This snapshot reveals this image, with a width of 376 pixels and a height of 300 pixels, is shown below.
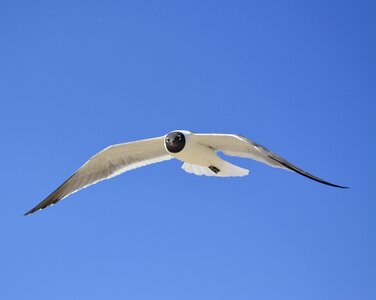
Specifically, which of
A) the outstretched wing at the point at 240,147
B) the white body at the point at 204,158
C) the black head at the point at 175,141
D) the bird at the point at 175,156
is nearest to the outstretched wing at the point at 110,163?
the bird at the point at 175,156

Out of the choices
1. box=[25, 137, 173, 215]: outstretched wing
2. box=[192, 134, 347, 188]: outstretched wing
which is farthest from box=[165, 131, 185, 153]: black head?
box=[25, 137, 173, 215]: outstretched wing

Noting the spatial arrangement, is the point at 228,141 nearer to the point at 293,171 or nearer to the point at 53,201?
the point at 293,171

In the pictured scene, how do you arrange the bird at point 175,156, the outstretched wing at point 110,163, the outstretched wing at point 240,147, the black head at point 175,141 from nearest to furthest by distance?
1. the outstretched wing at point 240,147
2. the bird at point 175,156
3. the black head at point 175,141
4. the outstretched wing at point 110,163

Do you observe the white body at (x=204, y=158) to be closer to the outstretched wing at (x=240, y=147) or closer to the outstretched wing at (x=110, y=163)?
the outstretched wing at (x=240, y=147)

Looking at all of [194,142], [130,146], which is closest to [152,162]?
[130,146]

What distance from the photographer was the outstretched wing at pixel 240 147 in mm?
6148

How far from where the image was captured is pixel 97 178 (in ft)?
24.9

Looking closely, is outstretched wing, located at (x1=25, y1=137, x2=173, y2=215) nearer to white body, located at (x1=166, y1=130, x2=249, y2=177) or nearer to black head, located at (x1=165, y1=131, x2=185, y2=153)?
black head, located at (x1=165, y1=131, x2=185, y2=153)

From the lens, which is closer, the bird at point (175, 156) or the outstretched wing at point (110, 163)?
the bird at point (175, 156)

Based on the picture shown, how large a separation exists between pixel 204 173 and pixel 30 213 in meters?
2.38

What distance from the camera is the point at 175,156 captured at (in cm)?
719

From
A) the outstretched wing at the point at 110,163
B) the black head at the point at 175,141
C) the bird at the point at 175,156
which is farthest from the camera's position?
the outstretched wing at the point at 110,163

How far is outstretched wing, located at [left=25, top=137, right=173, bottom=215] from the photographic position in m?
7.49

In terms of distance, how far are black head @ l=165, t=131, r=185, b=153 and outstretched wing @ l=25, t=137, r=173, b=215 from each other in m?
0.44
